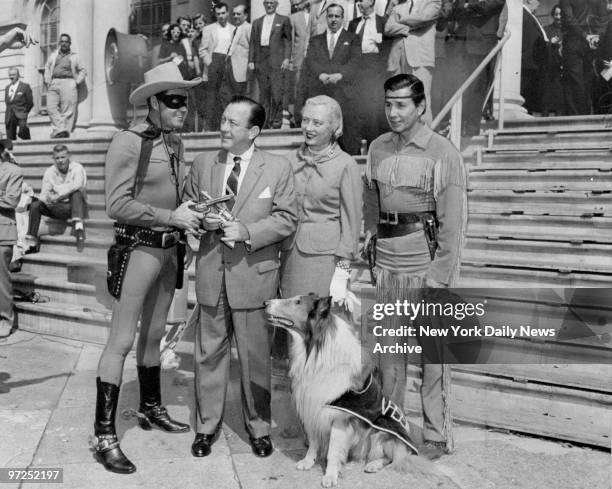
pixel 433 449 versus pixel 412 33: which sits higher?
pixel 412 33

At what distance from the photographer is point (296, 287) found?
4.00 m

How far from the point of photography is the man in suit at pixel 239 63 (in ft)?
28.1

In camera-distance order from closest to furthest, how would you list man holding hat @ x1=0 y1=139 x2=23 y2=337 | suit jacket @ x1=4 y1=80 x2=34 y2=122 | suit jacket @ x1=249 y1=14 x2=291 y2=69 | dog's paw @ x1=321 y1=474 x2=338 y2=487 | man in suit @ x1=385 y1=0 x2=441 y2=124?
1. dog's paw @ x1=321 y1=474 x2=338 y2=487
2. man holding hat @ x1=0 y1=139 x2=23 y2=337
3. man in suit @ x1=385 y1=0 x2=441 y2=124
4. suit jacket @ x1=249 y1=14 x2=291 y2=69
5. suit jacket @ x1=4 y1=80 x2=34 y2=122

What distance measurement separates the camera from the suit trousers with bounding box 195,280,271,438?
3920 mm

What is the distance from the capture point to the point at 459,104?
7262 mm

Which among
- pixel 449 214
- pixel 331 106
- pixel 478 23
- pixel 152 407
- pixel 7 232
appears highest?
pixel 478 23

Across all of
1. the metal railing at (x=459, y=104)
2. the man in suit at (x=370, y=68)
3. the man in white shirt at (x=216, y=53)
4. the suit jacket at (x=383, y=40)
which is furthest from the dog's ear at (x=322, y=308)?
the man in white shirt at (x=216, y=53)

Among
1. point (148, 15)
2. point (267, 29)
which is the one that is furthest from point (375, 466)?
point (148, 15)

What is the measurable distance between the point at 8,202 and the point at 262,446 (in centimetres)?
478

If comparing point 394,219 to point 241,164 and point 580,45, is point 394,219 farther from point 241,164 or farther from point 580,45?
point 580,45

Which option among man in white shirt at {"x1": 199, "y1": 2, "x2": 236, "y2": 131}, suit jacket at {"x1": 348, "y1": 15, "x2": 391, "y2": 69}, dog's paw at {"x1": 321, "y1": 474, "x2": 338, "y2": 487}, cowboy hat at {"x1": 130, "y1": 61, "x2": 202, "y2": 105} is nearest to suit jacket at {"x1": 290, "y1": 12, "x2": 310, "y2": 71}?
suit jacket at {"x1": 348, "y1": 15, "x2": 391, "y2": 69}

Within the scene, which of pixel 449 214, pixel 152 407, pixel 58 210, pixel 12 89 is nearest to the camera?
pixel 449 214

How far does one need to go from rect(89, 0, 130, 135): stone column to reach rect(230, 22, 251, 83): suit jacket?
3.89 metres

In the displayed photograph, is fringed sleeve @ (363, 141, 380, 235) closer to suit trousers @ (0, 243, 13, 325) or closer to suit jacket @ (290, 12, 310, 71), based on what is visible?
suit jacket @ (290, 12, 310, 71)
